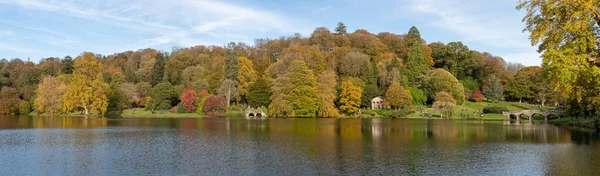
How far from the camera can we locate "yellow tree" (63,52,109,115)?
255 feet

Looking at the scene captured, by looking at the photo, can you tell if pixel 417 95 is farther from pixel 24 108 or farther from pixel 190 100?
pixel 24 108

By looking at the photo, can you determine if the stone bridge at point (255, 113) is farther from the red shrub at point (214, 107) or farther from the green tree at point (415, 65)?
the green tree at point (415, 65)

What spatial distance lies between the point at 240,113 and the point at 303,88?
12481 mm

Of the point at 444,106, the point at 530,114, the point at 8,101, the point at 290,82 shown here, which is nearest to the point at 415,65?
the point at 444,106

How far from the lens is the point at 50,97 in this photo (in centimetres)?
8181

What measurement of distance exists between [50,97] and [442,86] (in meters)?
74.4

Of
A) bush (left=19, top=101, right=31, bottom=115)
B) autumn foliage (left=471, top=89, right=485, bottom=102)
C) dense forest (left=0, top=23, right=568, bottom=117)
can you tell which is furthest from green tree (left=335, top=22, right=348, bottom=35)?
bush (left=19, top=101, right=31, bottom=115)

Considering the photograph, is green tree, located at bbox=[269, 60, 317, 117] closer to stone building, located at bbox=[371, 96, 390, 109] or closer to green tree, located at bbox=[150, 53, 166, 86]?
stone building, located at bbox=[371, 96, 390, 109]

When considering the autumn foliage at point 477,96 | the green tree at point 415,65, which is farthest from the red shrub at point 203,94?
the autumn foliage at point 477,96

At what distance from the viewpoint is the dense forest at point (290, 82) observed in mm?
78875

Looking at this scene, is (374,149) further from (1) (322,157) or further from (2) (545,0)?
(2) (545,0)

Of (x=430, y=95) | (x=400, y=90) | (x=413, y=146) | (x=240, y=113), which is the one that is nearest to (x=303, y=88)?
(x=240, y=113)

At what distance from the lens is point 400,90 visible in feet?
264

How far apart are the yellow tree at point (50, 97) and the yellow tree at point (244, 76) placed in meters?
32.1
